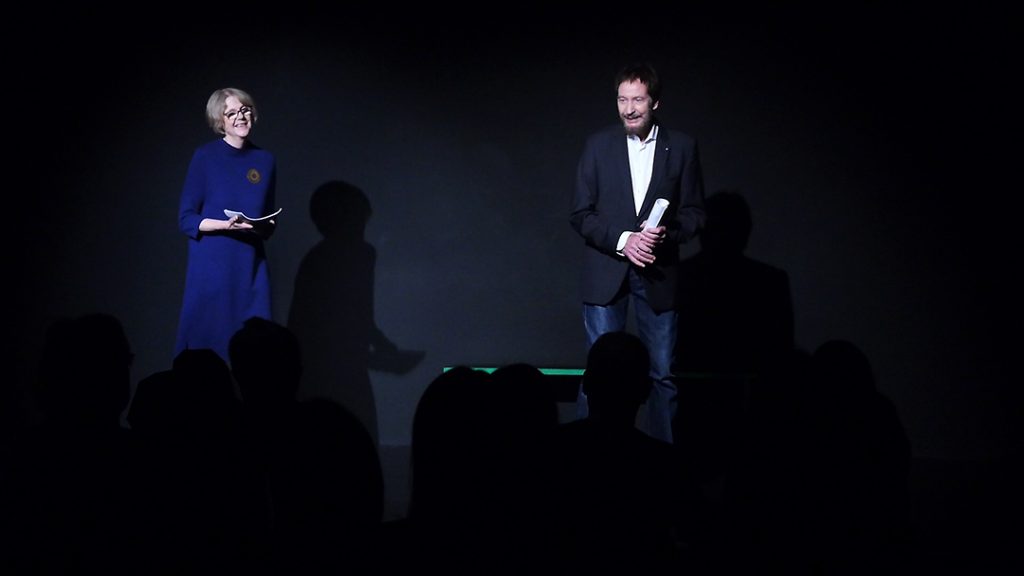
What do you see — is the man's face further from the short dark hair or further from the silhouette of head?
the silhouette of head

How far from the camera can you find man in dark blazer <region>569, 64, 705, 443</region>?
3.34 m

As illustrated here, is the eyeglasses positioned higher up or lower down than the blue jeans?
higher up

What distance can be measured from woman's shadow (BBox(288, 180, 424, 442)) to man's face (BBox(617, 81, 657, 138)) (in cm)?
173

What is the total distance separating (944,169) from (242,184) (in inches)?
121

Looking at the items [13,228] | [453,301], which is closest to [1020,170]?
[453,301]

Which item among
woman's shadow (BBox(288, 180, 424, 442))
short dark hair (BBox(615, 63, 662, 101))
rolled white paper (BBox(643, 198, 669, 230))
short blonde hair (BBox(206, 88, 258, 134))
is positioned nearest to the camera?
rolled white paper (BBox(643, 198, 669, 230))

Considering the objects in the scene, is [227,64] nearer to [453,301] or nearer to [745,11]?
[453,301]

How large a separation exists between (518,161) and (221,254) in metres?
1.55

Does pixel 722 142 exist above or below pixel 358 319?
above

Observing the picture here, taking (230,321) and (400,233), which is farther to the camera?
(400,233)

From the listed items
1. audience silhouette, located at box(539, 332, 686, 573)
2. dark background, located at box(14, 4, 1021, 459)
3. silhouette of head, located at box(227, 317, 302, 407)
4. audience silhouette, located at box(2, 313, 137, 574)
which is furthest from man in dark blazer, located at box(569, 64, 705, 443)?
audience silhouette, located at box(2, 313, 137, 574)

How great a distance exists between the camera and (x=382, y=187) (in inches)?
183

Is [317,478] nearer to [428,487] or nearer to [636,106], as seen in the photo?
[428,487]

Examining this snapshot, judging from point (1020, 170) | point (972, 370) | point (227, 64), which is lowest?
point (972, 370)
